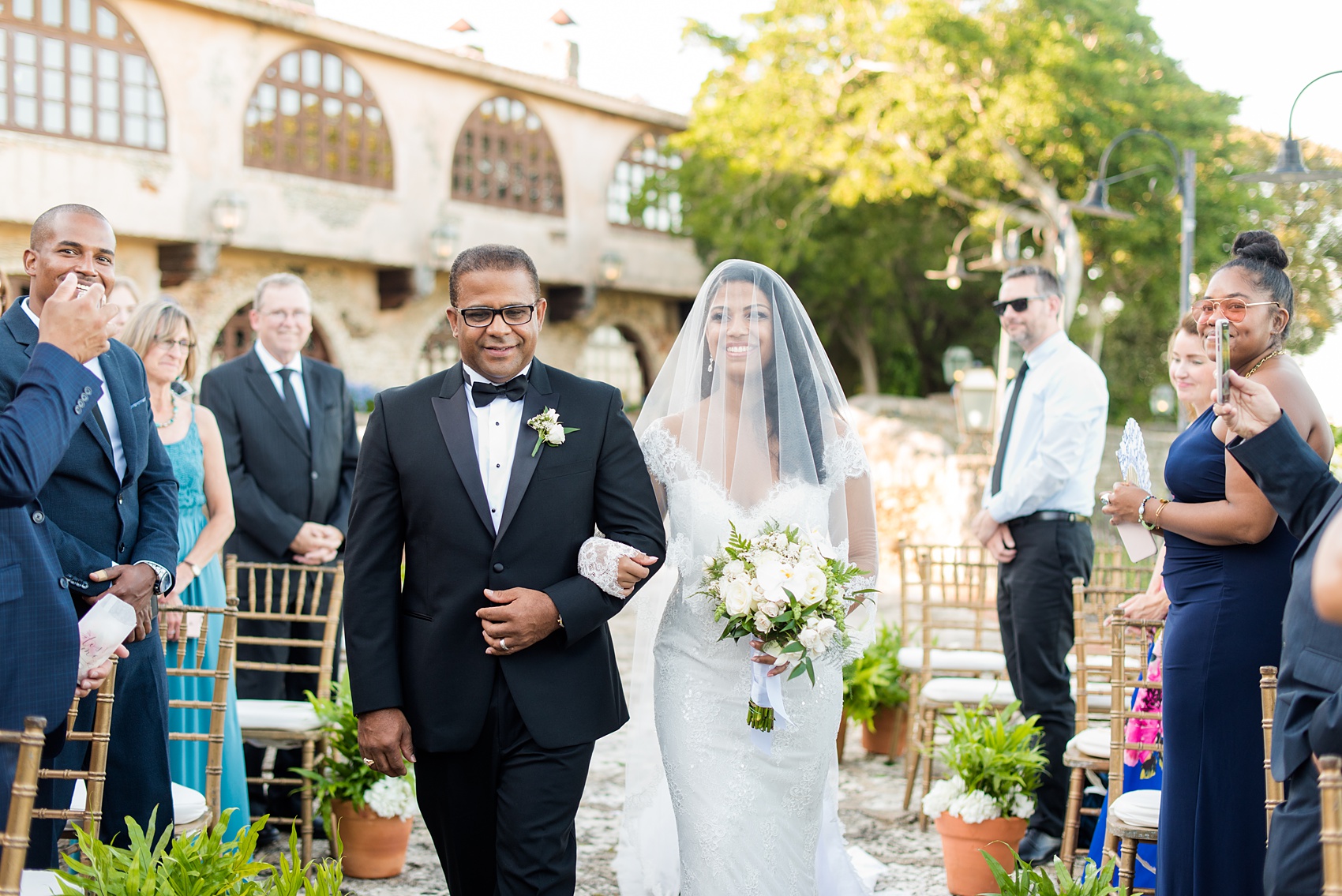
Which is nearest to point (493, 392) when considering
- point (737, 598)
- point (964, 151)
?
point (737, 598)

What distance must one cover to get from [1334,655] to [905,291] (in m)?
27.2

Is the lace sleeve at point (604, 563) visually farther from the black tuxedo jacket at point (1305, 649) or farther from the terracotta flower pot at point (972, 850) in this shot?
the terracotta flower pot at point (972, 850)

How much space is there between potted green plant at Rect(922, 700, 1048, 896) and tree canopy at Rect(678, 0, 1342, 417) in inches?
654

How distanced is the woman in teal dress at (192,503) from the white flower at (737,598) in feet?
8.00

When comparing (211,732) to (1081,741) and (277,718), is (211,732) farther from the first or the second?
(1081,741)

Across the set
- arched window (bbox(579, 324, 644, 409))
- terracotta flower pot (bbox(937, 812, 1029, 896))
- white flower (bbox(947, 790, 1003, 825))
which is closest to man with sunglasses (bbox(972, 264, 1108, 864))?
terracotta flower pot (bbox(937, 812, 1029, 896))

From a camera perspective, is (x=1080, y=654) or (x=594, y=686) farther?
(x=1080, y=654)

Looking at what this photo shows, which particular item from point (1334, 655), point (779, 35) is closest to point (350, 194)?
point (779, 35)

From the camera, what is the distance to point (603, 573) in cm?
343

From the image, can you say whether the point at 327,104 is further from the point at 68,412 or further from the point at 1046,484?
the point at 68,412

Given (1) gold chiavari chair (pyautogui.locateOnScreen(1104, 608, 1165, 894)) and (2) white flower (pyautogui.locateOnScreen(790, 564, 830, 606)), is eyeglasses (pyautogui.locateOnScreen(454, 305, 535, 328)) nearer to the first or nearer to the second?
(2) white flower (pyautogui.locateOnScreen(790, 564, 830, 606))

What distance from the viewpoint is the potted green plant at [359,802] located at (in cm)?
532

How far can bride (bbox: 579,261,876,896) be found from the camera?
158 inches

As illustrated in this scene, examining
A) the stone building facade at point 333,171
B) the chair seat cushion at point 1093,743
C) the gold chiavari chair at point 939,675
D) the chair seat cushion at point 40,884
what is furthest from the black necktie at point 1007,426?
the stone building facade at point 333,171
